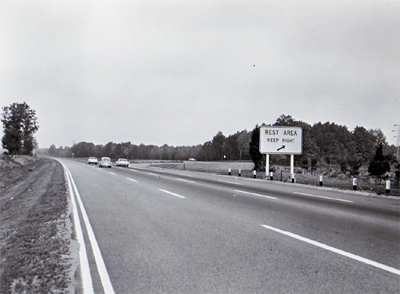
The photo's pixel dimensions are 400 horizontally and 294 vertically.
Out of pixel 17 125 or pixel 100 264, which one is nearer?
pixel 100 264

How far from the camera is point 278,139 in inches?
1040

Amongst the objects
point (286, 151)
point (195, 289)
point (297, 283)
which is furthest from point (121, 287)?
point (286, 151)

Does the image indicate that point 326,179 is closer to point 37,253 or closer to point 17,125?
point 37,253

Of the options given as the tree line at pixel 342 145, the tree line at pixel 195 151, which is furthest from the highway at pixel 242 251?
the tree line at pixel 195 151

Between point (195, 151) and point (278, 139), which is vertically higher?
point (195, 151)

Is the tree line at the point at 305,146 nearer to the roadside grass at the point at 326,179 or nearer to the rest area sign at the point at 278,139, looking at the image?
the roadside grass at the point at 326,179

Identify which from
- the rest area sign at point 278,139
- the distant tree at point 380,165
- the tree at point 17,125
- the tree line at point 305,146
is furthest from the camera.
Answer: the tree at point 17,125

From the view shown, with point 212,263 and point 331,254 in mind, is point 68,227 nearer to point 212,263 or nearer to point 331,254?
point 212,263

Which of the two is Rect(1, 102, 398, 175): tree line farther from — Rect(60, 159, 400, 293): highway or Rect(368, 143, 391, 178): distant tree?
Rect(60, 159, 400, 293): highway

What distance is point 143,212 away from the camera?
806cm

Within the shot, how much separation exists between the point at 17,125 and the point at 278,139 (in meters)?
74.8

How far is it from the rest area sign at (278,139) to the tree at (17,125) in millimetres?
70224

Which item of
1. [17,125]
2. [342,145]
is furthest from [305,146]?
[17,125]

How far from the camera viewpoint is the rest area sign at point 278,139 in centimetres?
2642
